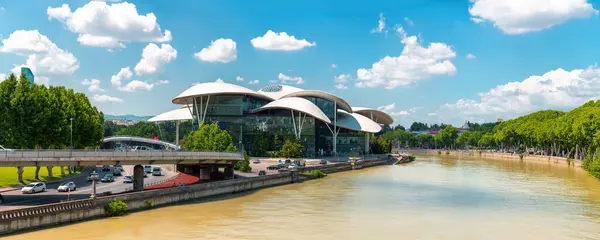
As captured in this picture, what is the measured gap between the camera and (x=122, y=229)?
34.3 metres

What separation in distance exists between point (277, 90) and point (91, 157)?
3631 inches

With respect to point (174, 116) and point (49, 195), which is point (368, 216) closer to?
point (49, 195)

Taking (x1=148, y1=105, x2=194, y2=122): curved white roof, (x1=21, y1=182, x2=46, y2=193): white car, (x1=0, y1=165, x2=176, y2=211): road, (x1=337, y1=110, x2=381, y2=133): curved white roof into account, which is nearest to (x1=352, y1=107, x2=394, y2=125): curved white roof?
(x1=337, y1=110, x2=381, y2=133): curved white roof

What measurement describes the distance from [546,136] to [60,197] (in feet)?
418

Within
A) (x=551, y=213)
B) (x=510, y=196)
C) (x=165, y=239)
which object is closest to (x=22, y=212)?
(x=165, y=239)

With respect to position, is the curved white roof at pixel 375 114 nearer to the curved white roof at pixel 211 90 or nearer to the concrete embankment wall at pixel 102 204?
the curved white roof at pixel 211 90

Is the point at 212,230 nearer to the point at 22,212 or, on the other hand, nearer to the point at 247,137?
the point at 22,212

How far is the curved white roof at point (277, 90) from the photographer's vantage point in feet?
426

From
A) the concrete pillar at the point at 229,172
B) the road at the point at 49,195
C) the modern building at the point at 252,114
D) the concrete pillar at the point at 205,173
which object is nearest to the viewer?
the road at the point at 49,195

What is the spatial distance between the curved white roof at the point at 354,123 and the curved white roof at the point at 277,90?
43.1 feet

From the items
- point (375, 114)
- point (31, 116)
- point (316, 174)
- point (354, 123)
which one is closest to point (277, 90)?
point (354, 123)

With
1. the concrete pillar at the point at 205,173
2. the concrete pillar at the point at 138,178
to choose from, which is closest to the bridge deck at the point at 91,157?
the concrete pillar at the point at 138,178

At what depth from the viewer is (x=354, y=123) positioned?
129m

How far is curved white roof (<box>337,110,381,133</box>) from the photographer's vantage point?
12638cm
